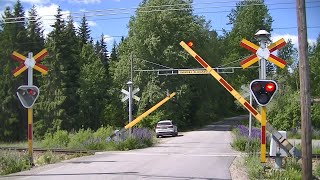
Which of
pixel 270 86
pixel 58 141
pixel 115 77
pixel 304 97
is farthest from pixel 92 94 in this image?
pixel 304 97

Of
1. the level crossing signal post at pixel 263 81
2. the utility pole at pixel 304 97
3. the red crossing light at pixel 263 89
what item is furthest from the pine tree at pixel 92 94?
the utility pole at pixel 304 97

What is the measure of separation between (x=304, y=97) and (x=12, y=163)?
978cm

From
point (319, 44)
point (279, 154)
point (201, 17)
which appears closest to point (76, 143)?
point (279, 154)

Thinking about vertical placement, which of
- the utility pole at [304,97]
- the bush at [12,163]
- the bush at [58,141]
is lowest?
the bush at [58,141]

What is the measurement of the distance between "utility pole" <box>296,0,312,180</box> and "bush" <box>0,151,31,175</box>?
9328 mm

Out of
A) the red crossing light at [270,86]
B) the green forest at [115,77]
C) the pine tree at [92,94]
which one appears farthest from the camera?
the pine tree at [92,94]

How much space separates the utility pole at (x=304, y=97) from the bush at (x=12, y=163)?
933 cm

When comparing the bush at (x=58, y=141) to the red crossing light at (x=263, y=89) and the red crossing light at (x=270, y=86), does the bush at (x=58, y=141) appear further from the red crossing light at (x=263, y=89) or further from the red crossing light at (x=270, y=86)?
the red crossing light at (x=270, y=86)

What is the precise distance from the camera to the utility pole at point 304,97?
10.7m

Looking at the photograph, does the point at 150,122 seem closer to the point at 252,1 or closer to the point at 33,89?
the point at 252,1

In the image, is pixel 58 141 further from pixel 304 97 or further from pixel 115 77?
pixel 115 77

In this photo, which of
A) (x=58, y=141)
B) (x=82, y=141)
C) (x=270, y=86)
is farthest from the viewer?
(x=58, y=141)

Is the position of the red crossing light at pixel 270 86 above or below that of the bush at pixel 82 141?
above

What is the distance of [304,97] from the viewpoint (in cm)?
1078
